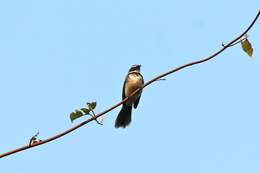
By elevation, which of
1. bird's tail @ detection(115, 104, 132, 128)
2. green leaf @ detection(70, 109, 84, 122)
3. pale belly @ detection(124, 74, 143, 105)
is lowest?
green leaf @ detection(70, 109, 84, 122)

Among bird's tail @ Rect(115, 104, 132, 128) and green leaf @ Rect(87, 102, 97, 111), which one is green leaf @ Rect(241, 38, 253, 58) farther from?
bird's tail @ Rect(115, 104, 132, 128)

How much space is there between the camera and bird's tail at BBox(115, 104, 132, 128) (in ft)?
23.9

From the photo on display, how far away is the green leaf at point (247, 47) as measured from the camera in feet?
8.91

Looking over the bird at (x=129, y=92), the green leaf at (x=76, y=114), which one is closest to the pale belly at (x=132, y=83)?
the bird at (x=129, y=92)

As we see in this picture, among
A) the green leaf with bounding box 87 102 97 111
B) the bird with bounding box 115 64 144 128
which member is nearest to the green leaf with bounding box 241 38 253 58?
the green leaf with bounding box 87 102 97 111

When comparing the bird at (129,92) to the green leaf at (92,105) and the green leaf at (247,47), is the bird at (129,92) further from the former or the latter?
the green leaf at (247,47)

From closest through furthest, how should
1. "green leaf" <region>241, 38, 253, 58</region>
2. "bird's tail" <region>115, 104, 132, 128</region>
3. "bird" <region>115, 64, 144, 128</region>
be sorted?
1. "green leaf" <region>241, 38, 253, 58</region>
2. "bird's tail" <region>115, 104, 132, 128</region>
3. "bird" <region>115, 64, 144, 128</region>

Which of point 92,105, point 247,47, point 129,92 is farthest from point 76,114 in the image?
point 129,92

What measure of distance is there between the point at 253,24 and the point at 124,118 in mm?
5304

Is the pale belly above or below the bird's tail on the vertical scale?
above

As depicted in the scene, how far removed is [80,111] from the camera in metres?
2.87

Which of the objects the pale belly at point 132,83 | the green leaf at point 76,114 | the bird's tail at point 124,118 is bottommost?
the green leaf at point 76,114

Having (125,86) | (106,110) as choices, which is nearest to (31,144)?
(106,110)

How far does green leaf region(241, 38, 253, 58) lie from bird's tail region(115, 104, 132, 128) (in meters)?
4.52
